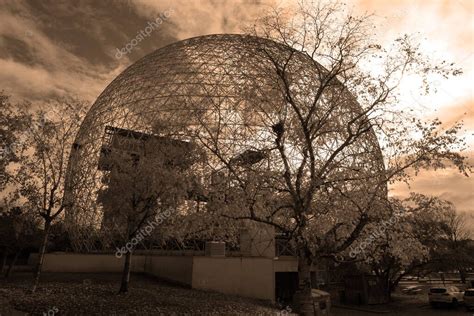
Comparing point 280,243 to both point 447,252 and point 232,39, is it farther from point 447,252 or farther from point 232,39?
point 232,39

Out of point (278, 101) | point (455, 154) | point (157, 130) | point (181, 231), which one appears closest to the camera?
point (455, 154)

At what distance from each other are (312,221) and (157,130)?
874 centimetres

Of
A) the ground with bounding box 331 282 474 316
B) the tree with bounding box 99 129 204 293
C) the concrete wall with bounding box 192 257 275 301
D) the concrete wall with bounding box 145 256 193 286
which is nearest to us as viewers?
the tree with bounding box 99 129 204 293

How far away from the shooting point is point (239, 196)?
1030 centimetres

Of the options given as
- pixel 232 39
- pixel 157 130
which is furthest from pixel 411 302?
pixel 232 39

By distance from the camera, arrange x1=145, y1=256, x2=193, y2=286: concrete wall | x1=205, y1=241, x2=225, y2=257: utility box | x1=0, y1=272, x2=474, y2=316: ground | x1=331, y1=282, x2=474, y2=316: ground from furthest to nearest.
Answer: x1=331, y1=282, x2=474, y2=316: ground
x1=205, y1=241, x2=225, y2=257: utility box
x1=145, y1=256, x2=193, y2=286: concrete wall
x1=0, y1=272, x2=474, y2=316: ground

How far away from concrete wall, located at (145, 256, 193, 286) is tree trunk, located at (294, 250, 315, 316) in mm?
9819

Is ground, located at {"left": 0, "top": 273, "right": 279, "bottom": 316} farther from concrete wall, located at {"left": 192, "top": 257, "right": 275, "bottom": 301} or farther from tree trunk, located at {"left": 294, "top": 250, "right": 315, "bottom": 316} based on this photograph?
tree trunk, located at {"left": 294, "top": 250, "right": 315, "bottom": 316}

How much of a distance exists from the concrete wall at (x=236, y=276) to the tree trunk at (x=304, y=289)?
376 inches

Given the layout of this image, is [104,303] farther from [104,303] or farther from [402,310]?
[402,310]

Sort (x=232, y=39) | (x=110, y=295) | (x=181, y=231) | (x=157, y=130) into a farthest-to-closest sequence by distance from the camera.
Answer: (x=232, y=39), (x=157, y=130), (x=110, y=295), (x=181, y=231)

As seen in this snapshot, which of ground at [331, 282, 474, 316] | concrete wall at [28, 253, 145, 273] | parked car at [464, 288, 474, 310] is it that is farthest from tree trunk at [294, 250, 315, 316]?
parked car at [464, 288, 474, 310]

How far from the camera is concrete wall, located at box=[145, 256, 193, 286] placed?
19.7 meters

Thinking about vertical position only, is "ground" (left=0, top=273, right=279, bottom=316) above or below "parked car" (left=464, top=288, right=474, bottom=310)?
above
